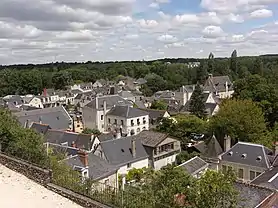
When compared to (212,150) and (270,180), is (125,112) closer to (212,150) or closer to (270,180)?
(212,150)

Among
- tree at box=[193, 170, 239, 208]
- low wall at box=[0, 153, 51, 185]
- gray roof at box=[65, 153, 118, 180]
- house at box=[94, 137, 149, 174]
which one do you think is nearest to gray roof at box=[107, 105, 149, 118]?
house at box=[94, 137, 149, 174]

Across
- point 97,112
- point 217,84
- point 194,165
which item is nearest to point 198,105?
point 97,112

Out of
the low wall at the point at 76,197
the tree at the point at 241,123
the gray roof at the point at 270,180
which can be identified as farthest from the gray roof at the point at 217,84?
the low wall at the point at 76,197

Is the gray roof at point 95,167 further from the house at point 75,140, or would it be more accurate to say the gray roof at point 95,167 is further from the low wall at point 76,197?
the low wall at point 76,197

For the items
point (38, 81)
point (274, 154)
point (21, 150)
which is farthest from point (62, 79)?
point (21, 150)

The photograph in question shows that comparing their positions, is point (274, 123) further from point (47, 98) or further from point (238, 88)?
point (47, 98)

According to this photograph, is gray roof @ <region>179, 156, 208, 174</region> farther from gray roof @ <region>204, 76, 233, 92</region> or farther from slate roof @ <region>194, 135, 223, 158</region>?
gray roof @ <region>204, 76, 233, 92</region>
